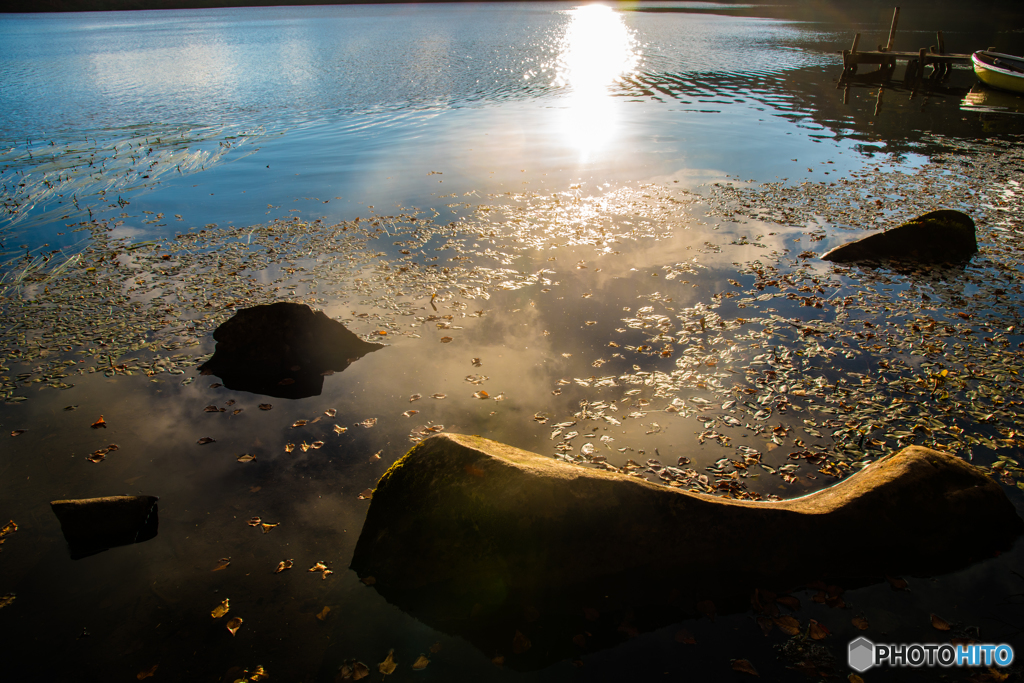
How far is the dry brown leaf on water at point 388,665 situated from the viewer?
444cm

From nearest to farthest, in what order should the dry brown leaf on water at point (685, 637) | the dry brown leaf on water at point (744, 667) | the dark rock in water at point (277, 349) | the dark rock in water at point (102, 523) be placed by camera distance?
the dry brown leaf on water at point (744, 667) → the dry brown leaf on water at point (685, 637) → the dark rock in water at point (102, 523) → the dark rock in water at point (277, 349)

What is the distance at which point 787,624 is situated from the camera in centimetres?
466

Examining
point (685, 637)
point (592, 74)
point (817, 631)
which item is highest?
point (592, 74)

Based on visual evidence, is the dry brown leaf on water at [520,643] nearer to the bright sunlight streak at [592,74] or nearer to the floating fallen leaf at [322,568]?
the floating fallen leaf at [322,568]

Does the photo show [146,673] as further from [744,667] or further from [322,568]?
[744,667]

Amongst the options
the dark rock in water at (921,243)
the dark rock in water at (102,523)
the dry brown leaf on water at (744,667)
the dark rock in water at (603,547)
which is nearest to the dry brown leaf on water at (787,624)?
the dark rock in water at (603,547)

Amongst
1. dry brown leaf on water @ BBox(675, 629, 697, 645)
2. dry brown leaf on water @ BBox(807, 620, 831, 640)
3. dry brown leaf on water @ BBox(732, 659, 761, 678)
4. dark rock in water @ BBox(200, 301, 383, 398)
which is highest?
dark rock in water @ BBox(200, 301, 383, 398)

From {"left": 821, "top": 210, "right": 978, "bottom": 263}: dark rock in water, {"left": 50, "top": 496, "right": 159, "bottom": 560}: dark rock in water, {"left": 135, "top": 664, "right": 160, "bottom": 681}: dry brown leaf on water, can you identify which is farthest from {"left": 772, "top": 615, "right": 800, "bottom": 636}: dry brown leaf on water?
{"left": 821, "top": 210, "right": 978, "bottom": 263}: dark rock in water

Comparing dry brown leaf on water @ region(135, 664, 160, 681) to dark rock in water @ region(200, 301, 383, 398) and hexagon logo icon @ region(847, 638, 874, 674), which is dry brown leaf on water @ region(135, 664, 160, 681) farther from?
hexagon logo icon @ region(847, 638, 874, 674)

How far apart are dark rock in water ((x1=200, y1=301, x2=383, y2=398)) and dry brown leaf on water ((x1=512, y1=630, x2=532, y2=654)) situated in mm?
5055

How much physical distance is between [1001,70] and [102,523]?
43.7m

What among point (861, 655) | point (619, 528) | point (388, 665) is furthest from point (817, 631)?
point (388, 665)

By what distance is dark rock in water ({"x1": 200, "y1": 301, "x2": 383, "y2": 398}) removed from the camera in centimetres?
839

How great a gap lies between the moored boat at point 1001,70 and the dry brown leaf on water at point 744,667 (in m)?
39.2
